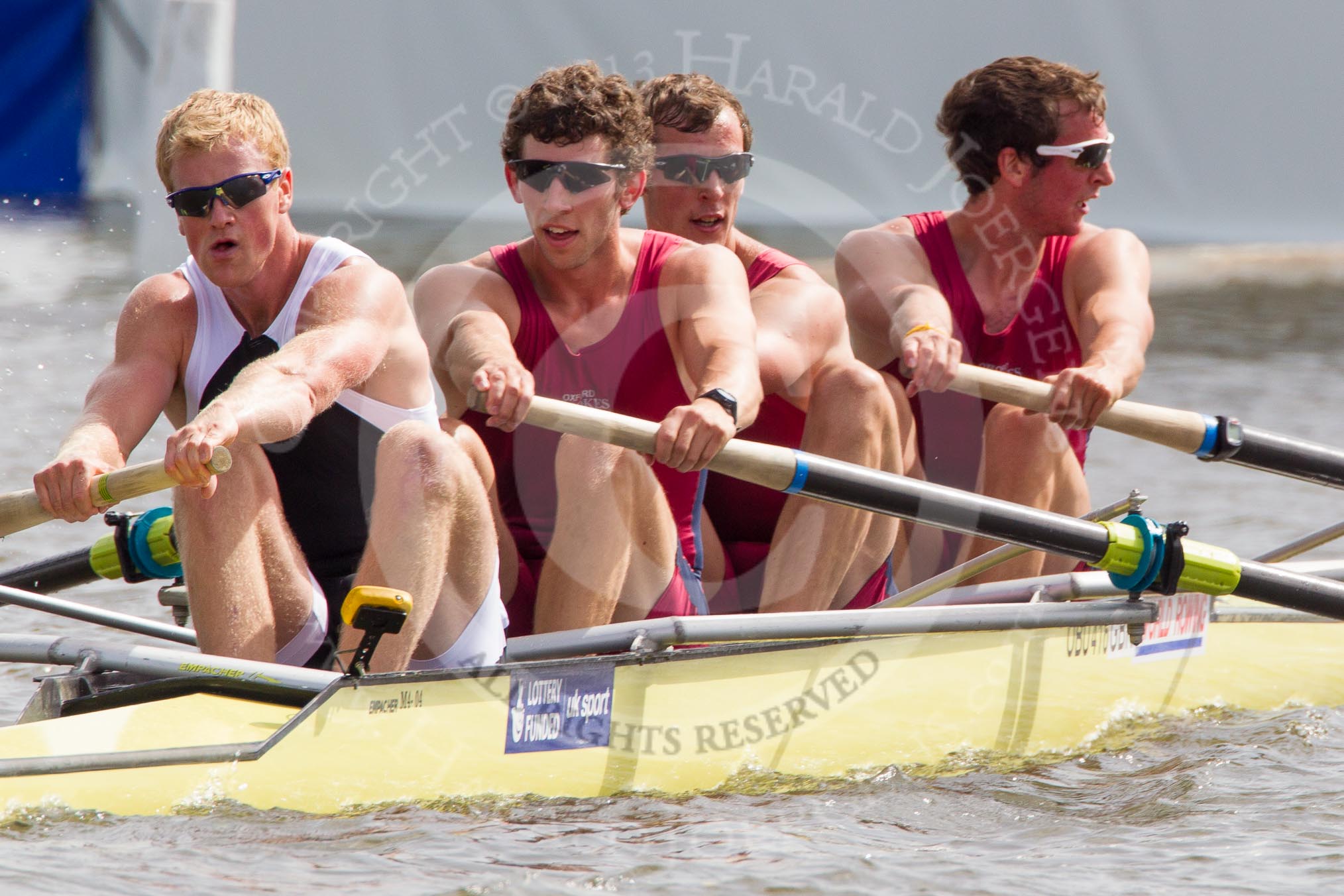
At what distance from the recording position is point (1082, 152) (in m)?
3.88

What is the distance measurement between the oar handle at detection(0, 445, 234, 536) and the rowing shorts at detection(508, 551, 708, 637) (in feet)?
2.39

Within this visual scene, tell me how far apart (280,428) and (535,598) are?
0.77 meters

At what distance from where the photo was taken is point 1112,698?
11.5 ft

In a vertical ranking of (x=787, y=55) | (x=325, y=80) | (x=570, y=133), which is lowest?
(x=570, y=133)

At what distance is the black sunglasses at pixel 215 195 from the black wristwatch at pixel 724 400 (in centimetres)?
89

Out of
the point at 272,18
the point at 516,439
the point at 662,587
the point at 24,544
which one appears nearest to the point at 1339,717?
the point at 662,587

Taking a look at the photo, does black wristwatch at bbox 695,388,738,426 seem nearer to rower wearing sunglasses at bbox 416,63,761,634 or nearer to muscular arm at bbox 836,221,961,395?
rower wearing sunglasses at bbox 416,63,761,634

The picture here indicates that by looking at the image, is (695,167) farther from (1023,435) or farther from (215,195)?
(215,195)

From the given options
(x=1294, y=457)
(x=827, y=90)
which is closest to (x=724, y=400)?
(x=1294, y=457)

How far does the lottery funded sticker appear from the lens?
108 inches

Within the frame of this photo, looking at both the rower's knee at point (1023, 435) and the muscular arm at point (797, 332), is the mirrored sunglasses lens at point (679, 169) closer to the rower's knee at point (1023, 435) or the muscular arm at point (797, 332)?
the muscular arm at point (797, 332)

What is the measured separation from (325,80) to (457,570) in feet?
17.5

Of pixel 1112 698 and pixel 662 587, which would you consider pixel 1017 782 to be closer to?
pixel 1112 698

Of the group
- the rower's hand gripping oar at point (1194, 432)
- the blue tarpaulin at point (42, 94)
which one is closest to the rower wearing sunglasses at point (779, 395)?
the rower's hand gripping oar at point (1194, 432)
